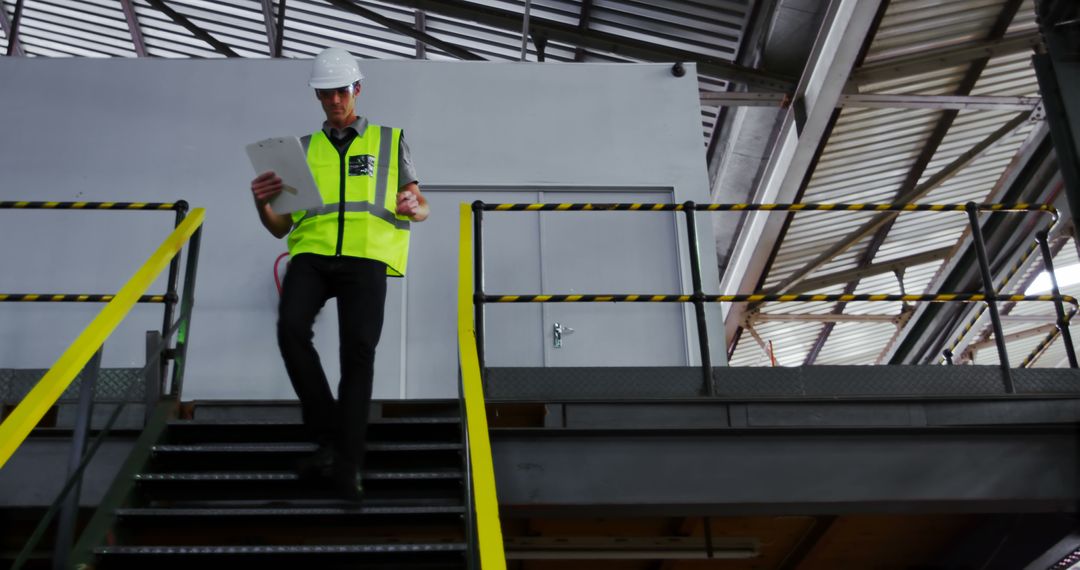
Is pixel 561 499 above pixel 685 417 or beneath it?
beneath

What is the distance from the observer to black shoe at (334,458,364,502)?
13.1 ft

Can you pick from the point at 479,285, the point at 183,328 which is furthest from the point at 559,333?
the point at 183,328

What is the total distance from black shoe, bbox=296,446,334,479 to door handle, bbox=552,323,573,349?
3442 mm

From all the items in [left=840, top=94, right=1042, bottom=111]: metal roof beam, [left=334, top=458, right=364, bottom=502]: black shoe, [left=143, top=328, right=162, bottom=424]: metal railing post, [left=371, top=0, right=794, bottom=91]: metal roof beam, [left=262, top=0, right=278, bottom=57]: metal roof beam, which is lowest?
[left=334, top=458, right=364, bottom=502]: black shoe

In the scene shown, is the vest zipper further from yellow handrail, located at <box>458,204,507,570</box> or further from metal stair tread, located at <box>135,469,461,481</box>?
metal stair tread, located at <box>135,469,461,481</box>

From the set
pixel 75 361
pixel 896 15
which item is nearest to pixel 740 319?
pixel 896 15

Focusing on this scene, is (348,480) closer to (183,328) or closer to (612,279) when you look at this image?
(183,328)

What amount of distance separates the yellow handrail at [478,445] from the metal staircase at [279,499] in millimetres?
389

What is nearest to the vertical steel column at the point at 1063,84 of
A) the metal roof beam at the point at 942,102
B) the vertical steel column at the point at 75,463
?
the vertical steel column at the point at 75,463

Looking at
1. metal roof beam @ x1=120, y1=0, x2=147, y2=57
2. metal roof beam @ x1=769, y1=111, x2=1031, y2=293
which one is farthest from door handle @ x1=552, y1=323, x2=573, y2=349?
metal roof beam @ x1=120, y1=0, x2=147, y2=57

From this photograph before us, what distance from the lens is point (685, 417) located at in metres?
4.84

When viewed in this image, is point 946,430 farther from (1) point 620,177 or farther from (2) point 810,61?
(2) point 810,61

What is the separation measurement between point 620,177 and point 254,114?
9.34 feet

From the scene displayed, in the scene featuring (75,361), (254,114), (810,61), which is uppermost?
(810,61)
